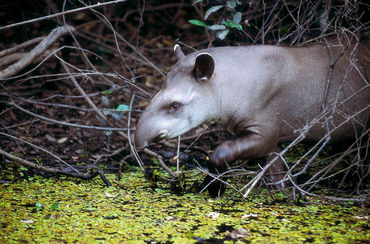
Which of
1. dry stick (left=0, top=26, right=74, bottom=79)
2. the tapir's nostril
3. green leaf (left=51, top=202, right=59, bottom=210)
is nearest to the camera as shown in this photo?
green leaf (left=51, top=202, right=59, bottom=210)

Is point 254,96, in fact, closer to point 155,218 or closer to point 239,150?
point 239,150

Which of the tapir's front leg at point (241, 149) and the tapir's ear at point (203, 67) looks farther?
the tapir's front leg at point (241, 149)

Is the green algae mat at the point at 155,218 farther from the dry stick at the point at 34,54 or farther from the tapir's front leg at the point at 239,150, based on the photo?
the dry stick at the point at 34,54

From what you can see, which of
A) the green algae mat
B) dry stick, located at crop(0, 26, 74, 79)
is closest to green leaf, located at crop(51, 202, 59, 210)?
the green algae mat

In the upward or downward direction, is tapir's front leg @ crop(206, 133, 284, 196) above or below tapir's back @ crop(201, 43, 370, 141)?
below

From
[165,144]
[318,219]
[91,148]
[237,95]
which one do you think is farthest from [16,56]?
[318,219]

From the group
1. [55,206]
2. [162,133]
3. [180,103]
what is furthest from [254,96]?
[55,206]

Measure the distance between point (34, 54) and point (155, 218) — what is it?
262 cm

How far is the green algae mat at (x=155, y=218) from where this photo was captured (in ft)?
10.2

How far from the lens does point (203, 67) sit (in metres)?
3.85

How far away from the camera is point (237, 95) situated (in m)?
3.97

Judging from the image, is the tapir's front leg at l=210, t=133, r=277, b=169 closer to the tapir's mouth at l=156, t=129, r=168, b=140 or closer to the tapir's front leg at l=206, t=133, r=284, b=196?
the tapir's front leg at l=206, t=133, r=284, b=196

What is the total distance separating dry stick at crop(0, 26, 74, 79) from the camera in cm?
497

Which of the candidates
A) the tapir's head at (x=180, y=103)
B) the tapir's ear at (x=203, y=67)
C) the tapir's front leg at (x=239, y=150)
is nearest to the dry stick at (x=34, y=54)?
the tapir's head at (x=180, y=103)
